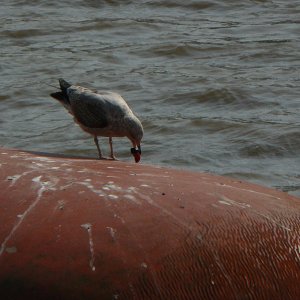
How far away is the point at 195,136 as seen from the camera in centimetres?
949

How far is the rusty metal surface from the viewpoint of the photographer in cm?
354

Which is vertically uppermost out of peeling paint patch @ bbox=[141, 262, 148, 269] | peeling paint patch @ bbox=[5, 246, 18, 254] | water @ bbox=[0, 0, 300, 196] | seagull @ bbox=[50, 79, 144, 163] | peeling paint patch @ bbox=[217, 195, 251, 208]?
peeling paint patch @ bbox=[5, 246, 18, 254]

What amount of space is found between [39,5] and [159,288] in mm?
12638

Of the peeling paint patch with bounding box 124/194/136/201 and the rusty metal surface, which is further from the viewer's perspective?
the peeling paint patch with bounding box 124/194/136/201

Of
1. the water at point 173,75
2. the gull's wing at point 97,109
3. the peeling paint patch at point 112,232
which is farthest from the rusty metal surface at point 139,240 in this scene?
the water at point 173,75

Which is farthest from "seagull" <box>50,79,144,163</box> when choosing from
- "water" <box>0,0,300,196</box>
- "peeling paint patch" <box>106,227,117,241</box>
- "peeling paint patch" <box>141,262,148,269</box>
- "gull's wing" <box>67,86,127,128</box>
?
"peeling paint patch" <box>141,262,148,269</box>

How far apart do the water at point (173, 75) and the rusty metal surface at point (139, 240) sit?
3719 mm

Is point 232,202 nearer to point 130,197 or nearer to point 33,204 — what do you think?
point 130,197

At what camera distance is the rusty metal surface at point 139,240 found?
354 centimetres

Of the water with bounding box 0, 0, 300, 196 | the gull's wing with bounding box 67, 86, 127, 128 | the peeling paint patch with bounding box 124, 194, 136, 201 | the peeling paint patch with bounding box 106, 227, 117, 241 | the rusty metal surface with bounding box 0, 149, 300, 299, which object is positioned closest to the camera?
the rusty metal surface with bounding box 0, 149, 300, 299

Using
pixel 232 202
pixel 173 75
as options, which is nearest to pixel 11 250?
pixel 232 202

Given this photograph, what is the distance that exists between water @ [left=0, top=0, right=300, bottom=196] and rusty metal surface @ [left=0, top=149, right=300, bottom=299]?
372cm

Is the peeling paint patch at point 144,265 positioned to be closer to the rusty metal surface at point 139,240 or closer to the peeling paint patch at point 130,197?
the rusty metal surface at point 139,240

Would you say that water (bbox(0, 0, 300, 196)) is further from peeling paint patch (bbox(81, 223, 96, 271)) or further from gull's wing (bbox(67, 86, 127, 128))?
peeling paint patch (bbox(81, 223, 96, 271))
